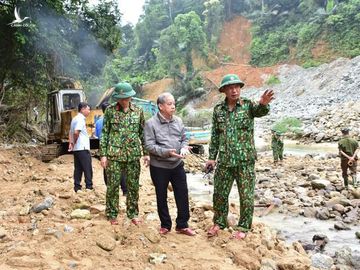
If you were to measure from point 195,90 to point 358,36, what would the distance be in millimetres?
17273

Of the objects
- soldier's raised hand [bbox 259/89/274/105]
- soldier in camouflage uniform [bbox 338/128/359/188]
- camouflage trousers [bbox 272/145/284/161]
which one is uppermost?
soldier's raised hand [bbox 259/89/274/105]

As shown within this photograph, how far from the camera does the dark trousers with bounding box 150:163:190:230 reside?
424 centimetres

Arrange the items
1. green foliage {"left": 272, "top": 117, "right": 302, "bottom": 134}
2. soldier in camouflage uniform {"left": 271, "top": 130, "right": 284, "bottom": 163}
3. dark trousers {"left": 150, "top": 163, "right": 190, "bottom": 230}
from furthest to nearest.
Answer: green foliage {"left": 272, "top": 117, "right": 302, "bottom": 134} < soldier in camouflage uniform {"left": 271, "top": 130, "right": 284, "bottom": 163} < dark trousers {"left": 150, "top": 163, "right": 190, "bottom": 230}

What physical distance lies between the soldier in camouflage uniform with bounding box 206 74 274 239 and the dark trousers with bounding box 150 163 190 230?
38cm

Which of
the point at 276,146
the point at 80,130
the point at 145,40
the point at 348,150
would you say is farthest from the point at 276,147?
the point at 145,40

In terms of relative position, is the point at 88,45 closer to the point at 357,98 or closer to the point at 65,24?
the point at 65,24

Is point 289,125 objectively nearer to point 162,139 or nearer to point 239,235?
point 239,235

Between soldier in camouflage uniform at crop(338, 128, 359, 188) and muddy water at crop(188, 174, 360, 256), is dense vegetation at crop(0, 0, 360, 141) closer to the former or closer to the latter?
muddy water at crop(188, 174, 360, 256)

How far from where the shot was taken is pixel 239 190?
421cm

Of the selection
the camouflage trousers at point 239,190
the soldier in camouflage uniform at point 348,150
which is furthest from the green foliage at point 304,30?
the camouflage trousers at point 239,190

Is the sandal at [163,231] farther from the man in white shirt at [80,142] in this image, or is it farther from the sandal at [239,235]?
the man in white shirt at [80,142]

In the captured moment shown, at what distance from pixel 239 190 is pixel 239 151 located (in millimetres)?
427

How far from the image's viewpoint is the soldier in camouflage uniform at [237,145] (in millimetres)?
4133

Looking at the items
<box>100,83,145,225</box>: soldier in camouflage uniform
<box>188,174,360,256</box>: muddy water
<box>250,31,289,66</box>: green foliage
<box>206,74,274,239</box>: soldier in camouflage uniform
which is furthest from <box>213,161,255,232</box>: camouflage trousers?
<box>250,31,289,66</box>: green foliage
